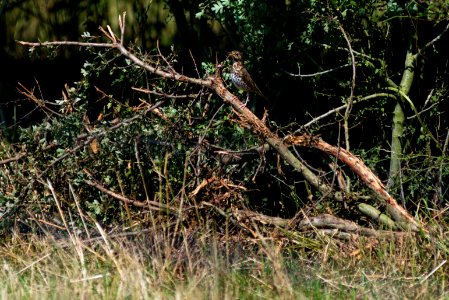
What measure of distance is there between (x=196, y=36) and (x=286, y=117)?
46.1 inches

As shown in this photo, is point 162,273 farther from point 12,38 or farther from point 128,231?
point 12,38

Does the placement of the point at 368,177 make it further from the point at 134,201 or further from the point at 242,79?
the point at 134,201

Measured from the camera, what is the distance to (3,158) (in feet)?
26.0

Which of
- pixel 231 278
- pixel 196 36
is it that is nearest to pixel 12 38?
pixel 196 36

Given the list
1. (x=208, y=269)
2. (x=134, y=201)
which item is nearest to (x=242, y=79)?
(x=134, y=201)

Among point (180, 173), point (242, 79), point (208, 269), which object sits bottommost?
point (180, 173)

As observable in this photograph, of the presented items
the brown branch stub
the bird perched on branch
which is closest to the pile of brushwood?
the brown branch stub

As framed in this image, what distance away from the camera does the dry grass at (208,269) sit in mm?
5109

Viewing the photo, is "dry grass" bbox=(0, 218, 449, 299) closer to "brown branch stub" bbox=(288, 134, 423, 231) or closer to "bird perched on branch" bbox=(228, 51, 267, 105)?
"brown branch stub" bbox=(288, 134, 423, 231)

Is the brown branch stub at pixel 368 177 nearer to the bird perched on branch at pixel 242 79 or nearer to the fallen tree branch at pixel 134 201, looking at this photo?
the bird perched on branch at pixel 242 79

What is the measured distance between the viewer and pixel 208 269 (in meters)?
5.49

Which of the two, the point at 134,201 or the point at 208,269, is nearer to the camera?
the point at 208,269

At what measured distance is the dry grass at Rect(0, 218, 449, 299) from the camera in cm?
511

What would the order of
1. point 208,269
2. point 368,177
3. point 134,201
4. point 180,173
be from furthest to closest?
point 180,173
point 134,201
point 368,177
point 208,269
